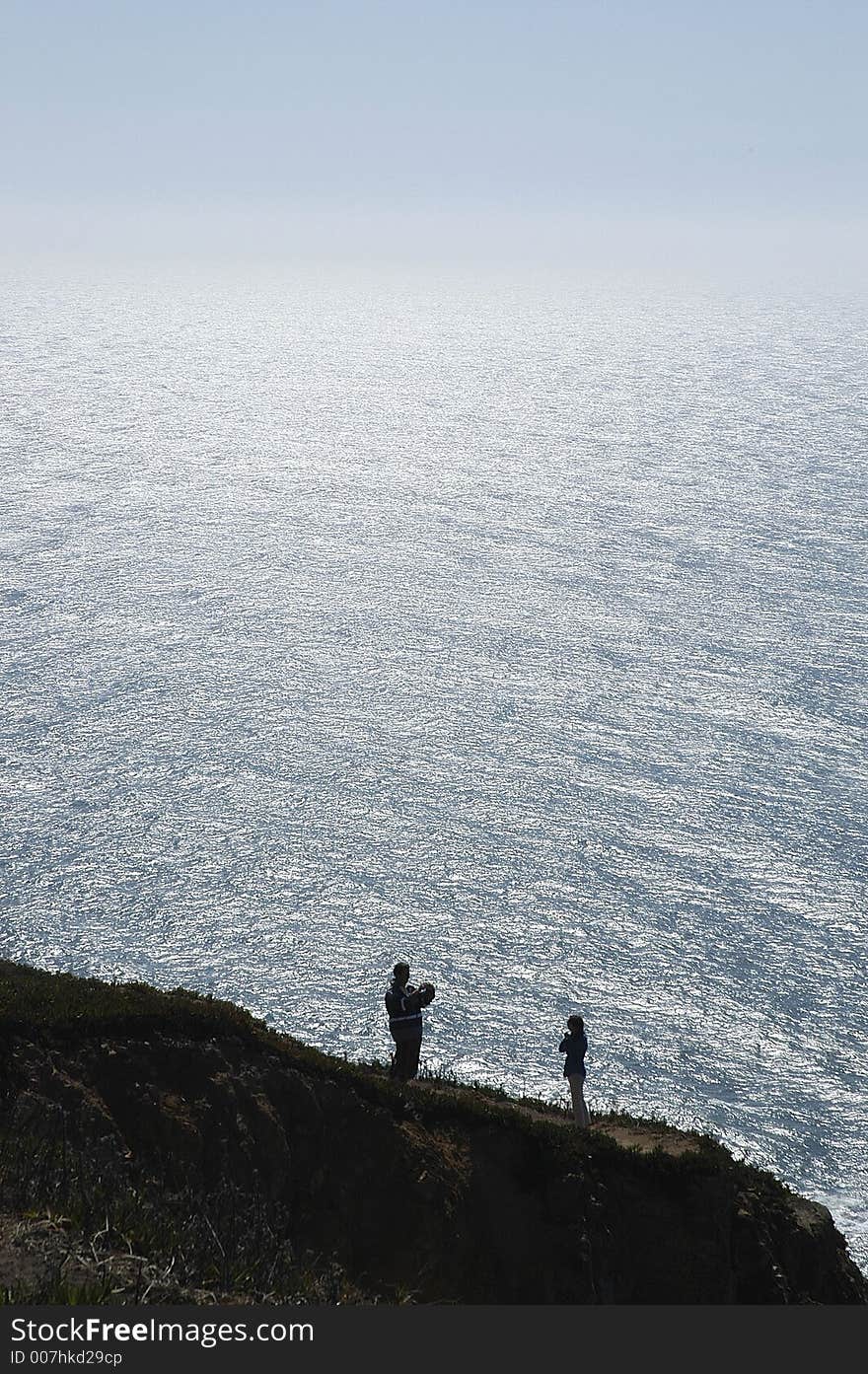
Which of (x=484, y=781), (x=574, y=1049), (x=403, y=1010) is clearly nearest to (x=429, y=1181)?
(x=403, y=1010)

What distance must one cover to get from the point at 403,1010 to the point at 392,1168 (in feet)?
9.08

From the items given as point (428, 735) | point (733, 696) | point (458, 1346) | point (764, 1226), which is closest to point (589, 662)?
point (733, 696)

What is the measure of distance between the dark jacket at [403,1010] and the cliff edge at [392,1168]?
0.95m

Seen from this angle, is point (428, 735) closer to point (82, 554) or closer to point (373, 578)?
point (373, 578)

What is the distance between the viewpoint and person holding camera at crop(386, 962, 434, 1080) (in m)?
20.5

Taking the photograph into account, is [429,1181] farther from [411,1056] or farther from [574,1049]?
[574,1049]

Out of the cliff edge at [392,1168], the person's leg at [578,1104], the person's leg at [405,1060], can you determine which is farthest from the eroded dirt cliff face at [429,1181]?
the person's leg at [405,1060]

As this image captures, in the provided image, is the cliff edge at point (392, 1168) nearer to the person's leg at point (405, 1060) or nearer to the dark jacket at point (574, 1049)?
the person's leg at point (405, 1060)

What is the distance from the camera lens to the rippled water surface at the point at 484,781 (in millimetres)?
38875

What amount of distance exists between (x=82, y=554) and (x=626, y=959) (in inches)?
2857

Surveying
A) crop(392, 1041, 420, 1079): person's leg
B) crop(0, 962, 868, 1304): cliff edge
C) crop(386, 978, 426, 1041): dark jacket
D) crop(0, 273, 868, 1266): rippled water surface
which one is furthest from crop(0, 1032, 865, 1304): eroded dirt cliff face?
crop(0, 273, 868, 1266): rippled water surface

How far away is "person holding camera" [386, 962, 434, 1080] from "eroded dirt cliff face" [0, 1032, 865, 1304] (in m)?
0.62

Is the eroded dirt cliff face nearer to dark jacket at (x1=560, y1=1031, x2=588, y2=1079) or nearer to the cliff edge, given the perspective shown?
the cliff edge

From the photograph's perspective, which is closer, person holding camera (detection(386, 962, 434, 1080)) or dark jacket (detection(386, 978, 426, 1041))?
person holding camera (detection(386, 962, 434, 1080))
